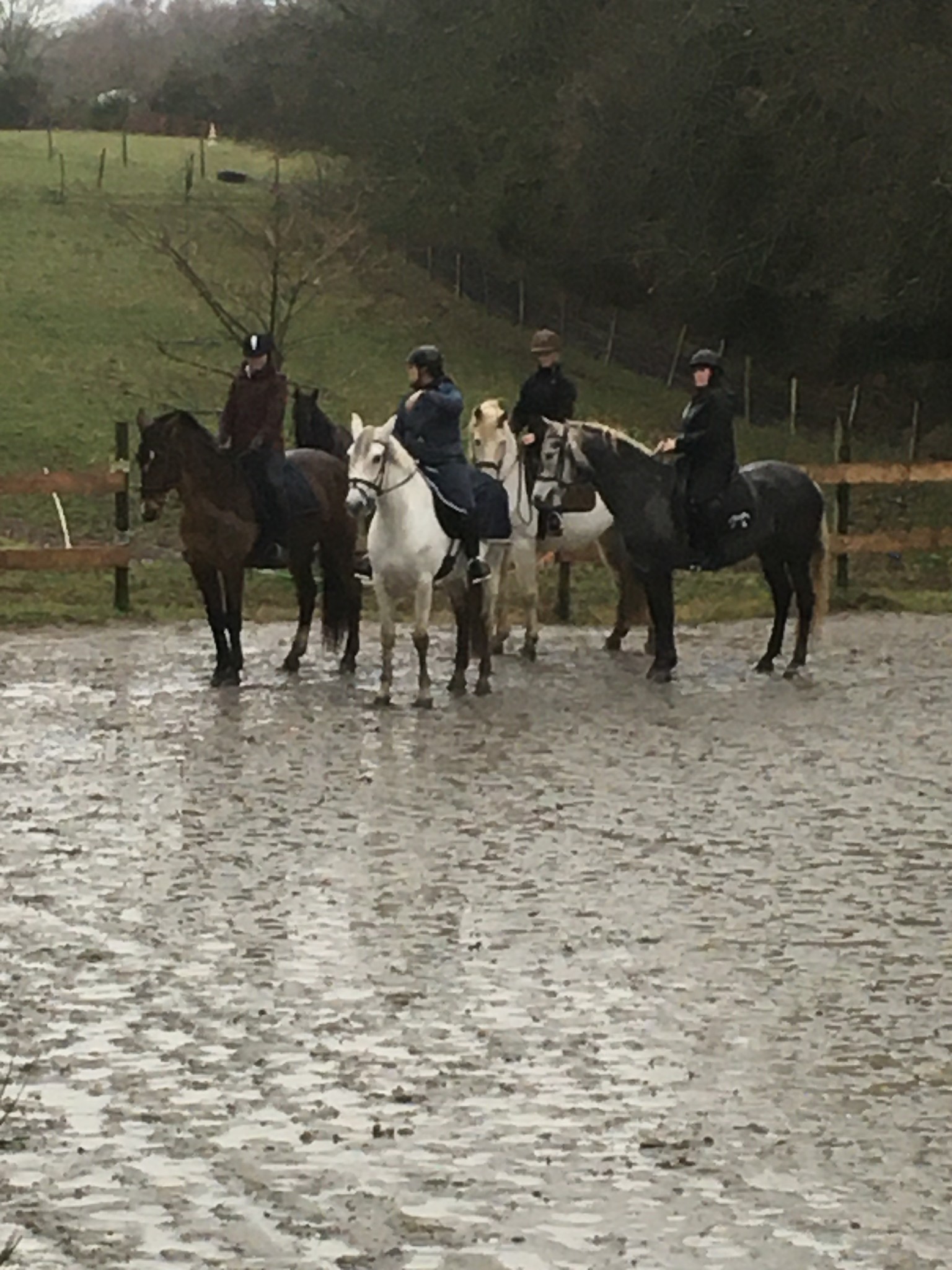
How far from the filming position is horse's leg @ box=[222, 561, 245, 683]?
18312mm

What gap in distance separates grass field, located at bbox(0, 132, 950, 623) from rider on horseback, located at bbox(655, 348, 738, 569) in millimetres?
7120

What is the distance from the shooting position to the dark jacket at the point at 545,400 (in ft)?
65.9

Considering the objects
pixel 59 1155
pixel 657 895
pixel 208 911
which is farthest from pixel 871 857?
pixel 59 1155

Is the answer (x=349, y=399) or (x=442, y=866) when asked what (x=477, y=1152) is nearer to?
(x=442, y=866)

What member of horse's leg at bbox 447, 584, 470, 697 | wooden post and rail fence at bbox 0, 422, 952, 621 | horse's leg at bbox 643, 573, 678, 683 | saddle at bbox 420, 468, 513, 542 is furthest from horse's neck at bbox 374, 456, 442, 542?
wooden post and rail fence at bbox 0, 422, 952, 621

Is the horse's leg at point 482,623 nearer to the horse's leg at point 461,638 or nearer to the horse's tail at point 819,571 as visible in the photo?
the horse's leg at point 461,638

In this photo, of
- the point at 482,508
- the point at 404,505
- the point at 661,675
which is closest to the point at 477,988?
the point at 404,505

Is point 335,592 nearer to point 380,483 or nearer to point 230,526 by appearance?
point 230,526

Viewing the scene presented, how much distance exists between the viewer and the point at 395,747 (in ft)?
50.0

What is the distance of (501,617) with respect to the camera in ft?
68.2

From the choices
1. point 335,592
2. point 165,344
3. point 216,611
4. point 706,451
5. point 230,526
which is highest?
point 706,451

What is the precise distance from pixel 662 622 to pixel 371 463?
118 inches

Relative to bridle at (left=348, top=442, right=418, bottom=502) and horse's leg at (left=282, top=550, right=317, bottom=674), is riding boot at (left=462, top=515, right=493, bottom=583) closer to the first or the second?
bridle at (left=348, top=442, right=418, bottom=502)

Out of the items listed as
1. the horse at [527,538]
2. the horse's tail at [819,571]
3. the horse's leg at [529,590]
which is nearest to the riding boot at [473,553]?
the horse at [527,538]
